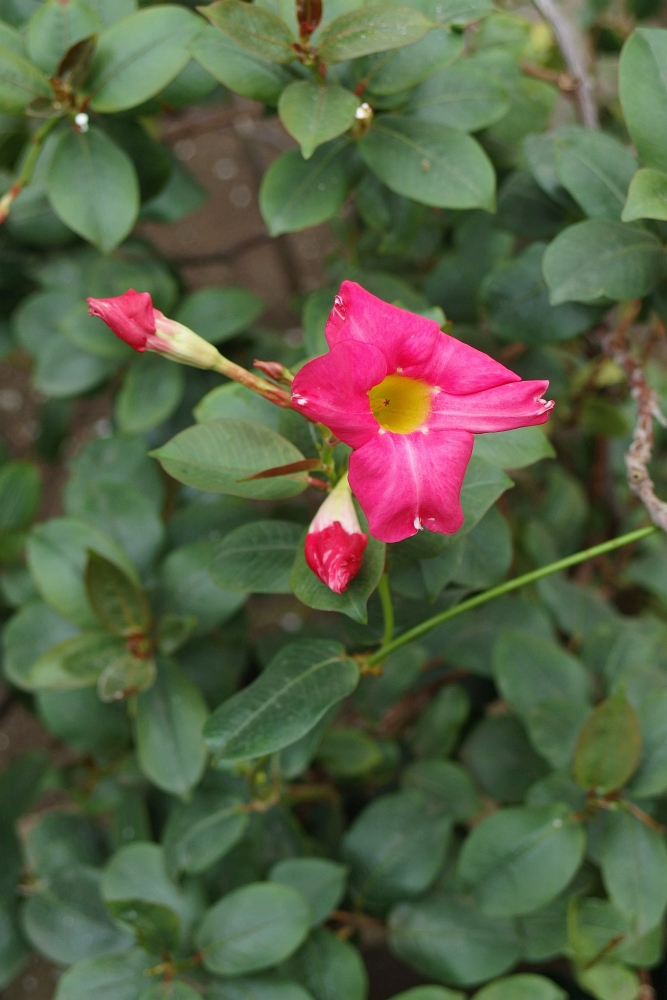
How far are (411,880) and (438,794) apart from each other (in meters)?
0.12

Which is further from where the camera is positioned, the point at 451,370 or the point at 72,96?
the point at 72,96

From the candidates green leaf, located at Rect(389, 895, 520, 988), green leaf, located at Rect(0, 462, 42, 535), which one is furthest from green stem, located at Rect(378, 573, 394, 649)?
green leaf, located at Rect(0, 462, 42, 535)

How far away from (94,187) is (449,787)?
849 millimetres

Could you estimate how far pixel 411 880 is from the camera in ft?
3.47

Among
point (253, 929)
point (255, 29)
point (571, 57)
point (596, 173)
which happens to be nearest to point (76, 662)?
point (253, 929)

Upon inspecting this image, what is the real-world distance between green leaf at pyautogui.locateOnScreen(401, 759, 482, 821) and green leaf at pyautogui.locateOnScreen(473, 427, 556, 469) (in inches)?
20.1

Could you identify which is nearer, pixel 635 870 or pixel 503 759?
pixel 635 870

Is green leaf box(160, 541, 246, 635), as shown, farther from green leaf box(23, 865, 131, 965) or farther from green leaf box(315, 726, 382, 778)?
green leaf box(23, 865, 131, 965)

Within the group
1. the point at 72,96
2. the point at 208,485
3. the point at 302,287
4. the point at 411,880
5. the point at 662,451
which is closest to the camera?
the point at 208,485

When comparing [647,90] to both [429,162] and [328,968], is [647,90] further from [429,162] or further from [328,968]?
[328,968]

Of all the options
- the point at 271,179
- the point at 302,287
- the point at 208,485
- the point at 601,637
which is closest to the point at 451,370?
A: the point at 208,485

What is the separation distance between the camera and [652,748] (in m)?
0.98

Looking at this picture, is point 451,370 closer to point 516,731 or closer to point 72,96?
point 72,96

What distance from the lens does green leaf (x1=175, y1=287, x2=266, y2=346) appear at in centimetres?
118
